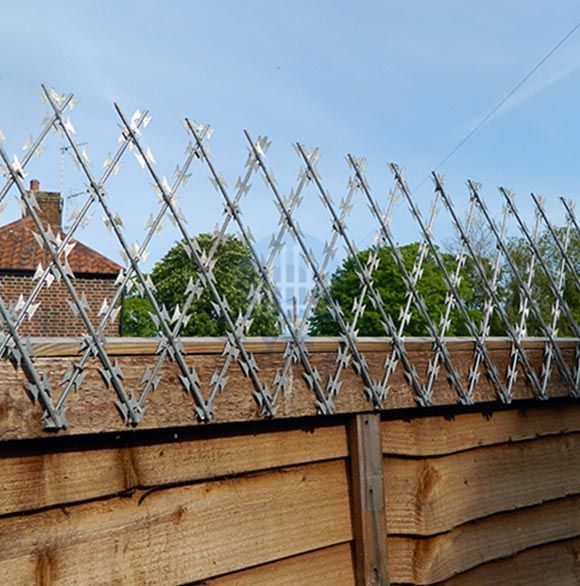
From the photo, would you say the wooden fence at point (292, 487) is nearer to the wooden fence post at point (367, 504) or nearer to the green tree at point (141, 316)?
the wooden fence post at point (367, 504)

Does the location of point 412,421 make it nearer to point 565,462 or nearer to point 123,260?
point 565,462

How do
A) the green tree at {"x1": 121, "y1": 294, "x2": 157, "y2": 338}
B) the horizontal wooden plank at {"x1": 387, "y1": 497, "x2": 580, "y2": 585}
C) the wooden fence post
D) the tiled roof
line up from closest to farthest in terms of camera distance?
the green tree at {"x1": 121, "y1": 294, "x2": 157, "y2": 338} → the wooden fence post → the horizontal wooden plank at {"x1": 387, "y1": 497, "x2": 580, "y2": 585} → the tiled roof

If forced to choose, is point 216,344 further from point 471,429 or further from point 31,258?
point 31,258

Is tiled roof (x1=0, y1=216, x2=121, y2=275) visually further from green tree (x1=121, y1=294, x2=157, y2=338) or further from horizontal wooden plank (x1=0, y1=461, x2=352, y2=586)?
horizontal wooden plank (x1=0, y1=461, x2=352, y2=586)

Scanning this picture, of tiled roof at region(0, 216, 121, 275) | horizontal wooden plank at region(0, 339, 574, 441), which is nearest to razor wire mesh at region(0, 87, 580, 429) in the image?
horizontal wooden plank at region(0, 339, 574, 441)

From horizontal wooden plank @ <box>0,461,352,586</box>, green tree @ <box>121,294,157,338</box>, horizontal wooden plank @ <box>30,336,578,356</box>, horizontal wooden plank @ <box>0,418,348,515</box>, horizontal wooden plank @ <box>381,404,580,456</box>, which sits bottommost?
horizontal wooden plank @ <box>0,461,352,586</box>

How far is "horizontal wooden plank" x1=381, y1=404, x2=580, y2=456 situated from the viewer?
2.36 meters

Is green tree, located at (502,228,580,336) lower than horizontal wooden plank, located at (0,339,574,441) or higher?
higher

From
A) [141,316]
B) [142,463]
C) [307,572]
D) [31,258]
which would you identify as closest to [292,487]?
[307,572]

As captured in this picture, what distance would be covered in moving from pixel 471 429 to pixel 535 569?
0.74 metres

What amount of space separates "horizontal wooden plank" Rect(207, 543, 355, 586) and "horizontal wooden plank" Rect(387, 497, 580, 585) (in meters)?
0.20

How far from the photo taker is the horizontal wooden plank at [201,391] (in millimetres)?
1532

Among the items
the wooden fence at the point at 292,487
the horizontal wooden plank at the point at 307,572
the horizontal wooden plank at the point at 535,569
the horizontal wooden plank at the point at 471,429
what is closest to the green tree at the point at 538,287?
the horizontal wooden plank at the point at 471,429

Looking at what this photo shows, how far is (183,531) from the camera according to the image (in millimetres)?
1823
